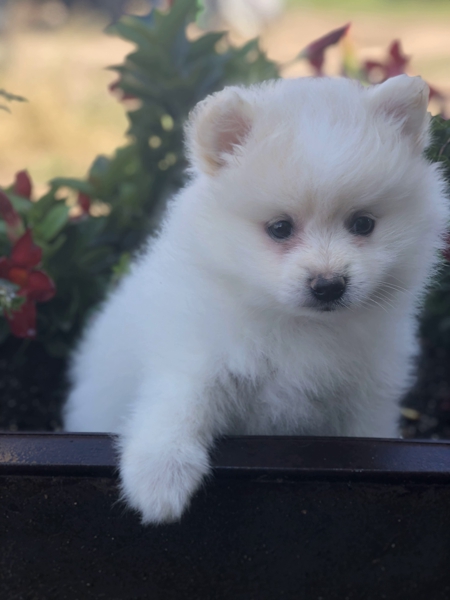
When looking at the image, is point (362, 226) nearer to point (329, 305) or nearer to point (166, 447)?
point (329, 305)

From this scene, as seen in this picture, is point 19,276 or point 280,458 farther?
point 19,276

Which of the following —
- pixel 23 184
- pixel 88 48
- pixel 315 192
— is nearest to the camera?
pixel 315 192

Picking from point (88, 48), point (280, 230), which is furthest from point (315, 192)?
point (88, 48)

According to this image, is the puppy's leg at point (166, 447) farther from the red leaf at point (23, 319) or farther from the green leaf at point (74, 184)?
the green leaf at point (74, 184)

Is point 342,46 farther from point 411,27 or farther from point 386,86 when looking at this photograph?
point 411,27

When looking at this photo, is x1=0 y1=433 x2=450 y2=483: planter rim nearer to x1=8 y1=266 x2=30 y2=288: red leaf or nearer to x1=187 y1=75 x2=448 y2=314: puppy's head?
x1=187 y1=75 x2=448 y2=314: puppy's head

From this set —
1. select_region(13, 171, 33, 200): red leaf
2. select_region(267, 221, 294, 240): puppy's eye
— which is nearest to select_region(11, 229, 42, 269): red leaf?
select_region(13, 171, 33, 200): red leaf

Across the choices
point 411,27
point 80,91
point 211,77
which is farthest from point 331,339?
point 411,27
